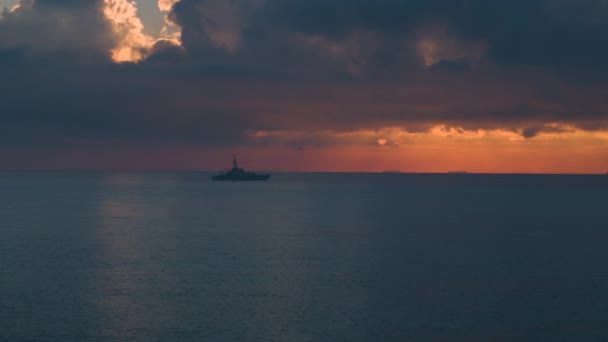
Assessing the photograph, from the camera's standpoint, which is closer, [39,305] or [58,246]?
[39,305]

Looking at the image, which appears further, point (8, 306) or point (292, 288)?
point (292, 288)

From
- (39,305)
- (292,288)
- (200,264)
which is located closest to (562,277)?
(292,288)

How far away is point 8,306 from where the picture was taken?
3766cm

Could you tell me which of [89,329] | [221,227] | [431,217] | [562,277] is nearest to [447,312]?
[562,277]

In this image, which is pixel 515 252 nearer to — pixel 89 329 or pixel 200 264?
pixel 200 264

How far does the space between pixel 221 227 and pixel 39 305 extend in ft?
152

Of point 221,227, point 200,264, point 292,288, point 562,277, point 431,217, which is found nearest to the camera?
point 292,288

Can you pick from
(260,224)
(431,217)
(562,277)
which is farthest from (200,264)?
(431,217)

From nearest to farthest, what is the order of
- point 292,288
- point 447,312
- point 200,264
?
point 447,312, point 292,288, point 200,264

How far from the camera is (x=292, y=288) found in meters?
43.5

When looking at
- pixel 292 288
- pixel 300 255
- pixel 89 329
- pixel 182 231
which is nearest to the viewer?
pixel 89 329

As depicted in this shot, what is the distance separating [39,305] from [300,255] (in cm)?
2611

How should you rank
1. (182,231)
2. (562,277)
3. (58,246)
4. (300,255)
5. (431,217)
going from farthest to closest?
(431,217)
(182,231)
(58,246)
(300,255)
(562,277)

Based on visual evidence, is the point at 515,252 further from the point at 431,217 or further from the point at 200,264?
Answer: the point at 431,217
